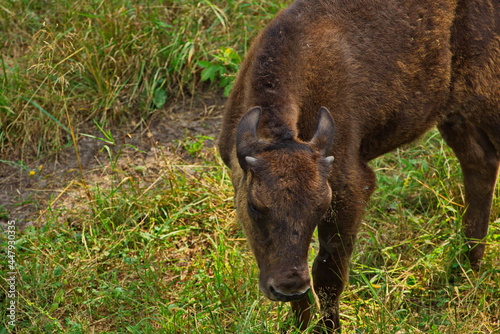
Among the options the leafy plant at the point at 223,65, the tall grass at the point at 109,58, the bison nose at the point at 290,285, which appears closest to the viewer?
the bison nose at the point at 290,285

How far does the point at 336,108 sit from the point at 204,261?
1816 millimetres

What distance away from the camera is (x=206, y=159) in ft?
23.3

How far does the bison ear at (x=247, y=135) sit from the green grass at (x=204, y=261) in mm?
1222

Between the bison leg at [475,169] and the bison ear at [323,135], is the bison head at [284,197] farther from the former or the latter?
the bison leg at [475,169]

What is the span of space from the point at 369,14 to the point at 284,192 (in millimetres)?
1766

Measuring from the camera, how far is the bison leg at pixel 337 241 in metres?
5.06

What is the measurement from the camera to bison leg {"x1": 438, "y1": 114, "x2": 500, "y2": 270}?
5.99 meters

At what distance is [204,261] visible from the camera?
6.08m

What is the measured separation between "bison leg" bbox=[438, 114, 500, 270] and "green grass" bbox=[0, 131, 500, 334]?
0.12 meters

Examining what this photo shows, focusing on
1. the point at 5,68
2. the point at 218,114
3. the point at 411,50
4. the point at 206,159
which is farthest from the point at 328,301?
the point at 5,68

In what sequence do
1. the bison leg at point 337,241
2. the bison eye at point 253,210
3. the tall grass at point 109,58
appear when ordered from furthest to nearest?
the tall grass at point 109,58, the bison leg at point 337,241, the bison eye at point 253,210

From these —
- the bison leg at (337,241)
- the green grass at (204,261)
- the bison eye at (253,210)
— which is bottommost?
the green grass at (204,261)

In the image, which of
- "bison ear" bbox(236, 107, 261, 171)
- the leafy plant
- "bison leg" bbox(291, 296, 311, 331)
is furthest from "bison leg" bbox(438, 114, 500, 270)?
the leafy plant

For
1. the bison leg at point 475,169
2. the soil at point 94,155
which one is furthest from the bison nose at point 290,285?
the soil at point 94,155
